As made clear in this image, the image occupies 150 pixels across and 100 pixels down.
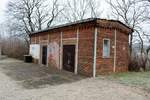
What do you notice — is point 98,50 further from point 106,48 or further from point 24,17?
point 24,17

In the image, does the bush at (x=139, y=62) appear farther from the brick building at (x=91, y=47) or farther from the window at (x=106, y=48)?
the window at (x=106, y=48)

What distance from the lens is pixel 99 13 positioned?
41188 mm

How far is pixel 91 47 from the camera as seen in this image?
12.7 meters

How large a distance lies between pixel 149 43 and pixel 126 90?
1896 cm

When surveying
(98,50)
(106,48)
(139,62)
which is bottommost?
(139,62)

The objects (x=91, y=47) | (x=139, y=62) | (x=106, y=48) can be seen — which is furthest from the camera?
(x=139, y=62)

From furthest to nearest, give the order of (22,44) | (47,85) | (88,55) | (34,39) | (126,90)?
(22,44), (34,39), (88,55), (47,85), (126,90)

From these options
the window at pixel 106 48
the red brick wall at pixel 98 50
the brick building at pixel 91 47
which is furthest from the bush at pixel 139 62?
the window at pixel 106 48

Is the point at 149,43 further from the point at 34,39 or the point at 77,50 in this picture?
the point at 77,50

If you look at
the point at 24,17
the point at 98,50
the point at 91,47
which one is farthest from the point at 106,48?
the point at 24,17

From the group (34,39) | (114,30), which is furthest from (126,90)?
(34,39)

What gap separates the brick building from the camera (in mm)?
12727

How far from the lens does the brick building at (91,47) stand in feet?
41.8

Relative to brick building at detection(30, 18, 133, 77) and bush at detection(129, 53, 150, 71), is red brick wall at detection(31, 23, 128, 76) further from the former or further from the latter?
bush at detection(129, 53, 150, 71)
